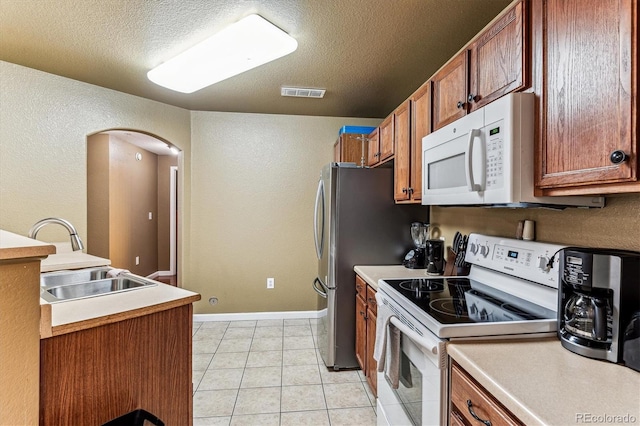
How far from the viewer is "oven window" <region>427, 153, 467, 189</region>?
4.81 feet

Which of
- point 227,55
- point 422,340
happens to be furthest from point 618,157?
point 227,55

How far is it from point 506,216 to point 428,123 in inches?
27.5

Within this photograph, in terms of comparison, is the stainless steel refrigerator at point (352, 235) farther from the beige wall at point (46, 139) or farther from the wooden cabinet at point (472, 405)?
the beige wall at point (46, 139)

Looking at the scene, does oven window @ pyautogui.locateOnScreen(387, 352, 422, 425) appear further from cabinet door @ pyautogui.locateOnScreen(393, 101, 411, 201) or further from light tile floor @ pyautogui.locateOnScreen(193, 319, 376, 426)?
cabinet door @ pyautogui.locateOnScreen(393, 101, 411, 201)

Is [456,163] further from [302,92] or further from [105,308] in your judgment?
[302,92]

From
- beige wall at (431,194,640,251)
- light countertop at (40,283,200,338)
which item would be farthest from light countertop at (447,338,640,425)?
light countertop at (40,283,200,338)

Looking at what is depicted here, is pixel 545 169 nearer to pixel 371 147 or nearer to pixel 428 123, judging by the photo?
pixel 428 123

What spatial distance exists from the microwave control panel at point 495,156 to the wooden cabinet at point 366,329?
1.07 metres

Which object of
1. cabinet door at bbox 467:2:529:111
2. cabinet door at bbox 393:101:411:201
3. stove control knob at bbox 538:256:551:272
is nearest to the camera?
cabinet door at bbox 467:2:529:111

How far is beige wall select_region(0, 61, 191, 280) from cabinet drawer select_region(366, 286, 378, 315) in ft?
8.52

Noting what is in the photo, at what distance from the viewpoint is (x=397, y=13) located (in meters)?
1.75

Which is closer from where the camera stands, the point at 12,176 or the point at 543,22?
the point at 543,22

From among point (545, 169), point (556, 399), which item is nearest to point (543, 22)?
point (545, 169)

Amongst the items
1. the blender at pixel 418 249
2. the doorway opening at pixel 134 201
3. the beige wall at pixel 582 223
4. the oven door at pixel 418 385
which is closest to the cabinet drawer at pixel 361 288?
the blender at pixel 418 249
